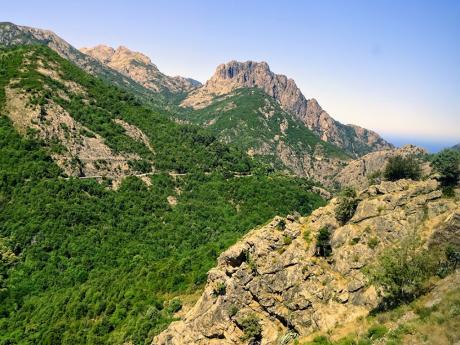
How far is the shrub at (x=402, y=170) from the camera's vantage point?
6675 centimetres

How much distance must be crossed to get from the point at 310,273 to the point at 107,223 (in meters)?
90.3

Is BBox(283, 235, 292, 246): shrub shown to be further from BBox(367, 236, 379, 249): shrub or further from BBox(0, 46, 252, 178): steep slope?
BBox(0, 46, 252, 178): steep slope

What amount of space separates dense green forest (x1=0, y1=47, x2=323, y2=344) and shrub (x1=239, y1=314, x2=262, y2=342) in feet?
58.0

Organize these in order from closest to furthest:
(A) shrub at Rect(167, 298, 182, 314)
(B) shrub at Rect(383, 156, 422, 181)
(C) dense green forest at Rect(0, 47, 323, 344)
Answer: (A) shrub at Rect(167, 298, 182, 314) → (B) shrub at Rect(383, 156, 422, 181) → (C) dense green forest at Rect(0, 47, 323, 344)

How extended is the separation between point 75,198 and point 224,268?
86.0 m

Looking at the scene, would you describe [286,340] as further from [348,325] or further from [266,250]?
[266,250]

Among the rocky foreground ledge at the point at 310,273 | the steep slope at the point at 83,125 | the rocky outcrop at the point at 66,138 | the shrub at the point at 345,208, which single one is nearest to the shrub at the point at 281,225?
the rocky foreground ledge at the point at 310,273

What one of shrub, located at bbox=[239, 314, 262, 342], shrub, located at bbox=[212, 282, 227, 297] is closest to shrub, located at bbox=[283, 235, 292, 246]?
shrub, located at bbox=[212, 282, 227, 297]

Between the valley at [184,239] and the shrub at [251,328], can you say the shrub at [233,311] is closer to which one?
the valley at [184,239]

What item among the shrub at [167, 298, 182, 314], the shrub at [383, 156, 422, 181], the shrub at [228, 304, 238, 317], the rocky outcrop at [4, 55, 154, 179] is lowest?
the shrub at [167, 298, 182, 314]

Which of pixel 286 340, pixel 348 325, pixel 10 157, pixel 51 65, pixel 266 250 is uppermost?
pixel 51 65

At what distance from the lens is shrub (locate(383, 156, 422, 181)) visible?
66.8 metres

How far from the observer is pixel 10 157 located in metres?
129

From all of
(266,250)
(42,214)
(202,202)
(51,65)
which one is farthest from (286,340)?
(51,65)
